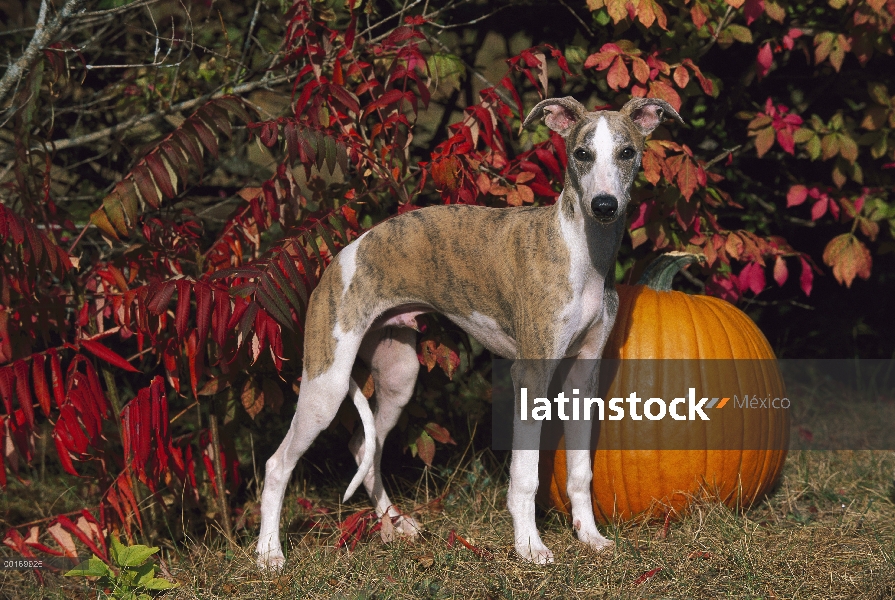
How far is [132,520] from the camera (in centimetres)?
451

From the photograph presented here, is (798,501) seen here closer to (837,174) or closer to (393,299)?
(837,174)

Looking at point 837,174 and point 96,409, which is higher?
point 837,174

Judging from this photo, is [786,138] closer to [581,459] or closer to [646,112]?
[646,112]

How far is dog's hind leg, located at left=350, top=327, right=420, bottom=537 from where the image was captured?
4418mm

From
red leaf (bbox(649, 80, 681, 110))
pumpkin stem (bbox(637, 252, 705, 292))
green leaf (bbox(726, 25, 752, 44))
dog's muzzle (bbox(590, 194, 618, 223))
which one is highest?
green leaf (bbox(726, 25, 752, 44))

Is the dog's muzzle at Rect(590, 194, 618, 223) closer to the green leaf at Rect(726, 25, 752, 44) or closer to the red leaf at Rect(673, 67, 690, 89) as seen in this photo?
the red leaf at Rect(673, 67, 690, 89)

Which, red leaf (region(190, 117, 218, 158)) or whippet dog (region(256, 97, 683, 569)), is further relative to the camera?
red leaf (region(190, 117, 218, 158))

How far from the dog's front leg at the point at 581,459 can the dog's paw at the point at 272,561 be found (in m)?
1.29

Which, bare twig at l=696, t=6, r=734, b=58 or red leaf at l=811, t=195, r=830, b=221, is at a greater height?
bare twig at l=696, t=6, r=734, b=58

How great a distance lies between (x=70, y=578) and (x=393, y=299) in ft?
6.34

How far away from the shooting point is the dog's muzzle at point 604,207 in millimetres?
3336

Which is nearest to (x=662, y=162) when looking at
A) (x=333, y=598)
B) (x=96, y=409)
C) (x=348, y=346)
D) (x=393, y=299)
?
(x=393, y=299)

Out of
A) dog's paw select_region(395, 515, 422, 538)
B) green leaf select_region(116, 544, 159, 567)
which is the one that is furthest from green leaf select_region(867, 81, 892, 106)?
green leaf select_region(116, 544, 159, 567)

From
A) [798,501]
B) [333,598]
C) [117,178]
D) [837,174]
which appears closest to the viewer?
[333,598]
